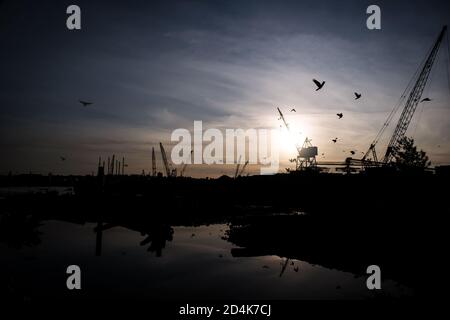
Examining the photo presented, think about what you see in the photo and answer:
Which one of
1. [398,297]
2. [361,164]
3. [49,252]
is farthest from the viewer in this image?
[361,164]

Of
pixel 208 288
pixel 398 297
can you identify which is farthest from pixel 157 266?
pixel 398 297

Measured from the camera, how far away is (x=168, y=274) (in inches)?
772

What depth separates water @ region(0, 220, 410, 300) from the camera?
16.1 meters

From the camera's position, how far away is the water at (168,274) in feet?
53.0

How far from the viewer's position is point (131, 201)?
52.3m

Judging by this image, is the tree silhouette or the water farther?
the tree silhouette

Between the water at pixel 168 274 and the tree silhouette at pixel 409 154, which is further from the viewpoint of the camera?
the tree silhouette at pixel 409 154

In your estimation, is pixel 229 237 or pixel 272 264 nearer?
pixel 272 264

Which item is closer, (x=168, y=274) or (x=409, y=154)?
(x=168, y=274)

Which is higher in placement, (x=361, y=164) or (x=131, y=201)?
(x=361, y=164)

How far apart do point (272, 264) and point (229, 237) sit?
9.58 m
